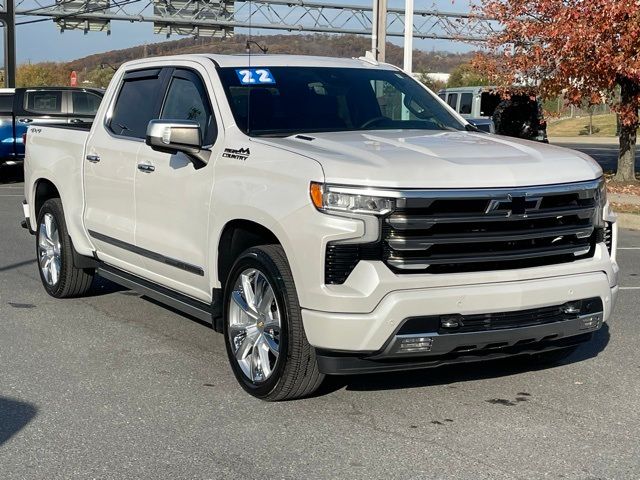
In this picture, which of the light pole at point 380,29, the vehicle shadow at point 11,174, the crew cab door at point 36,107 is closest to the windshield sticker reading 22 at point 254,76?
the crew cab door at point 36,107

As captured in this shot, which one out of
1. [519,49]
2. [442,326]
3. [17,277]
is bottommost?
[17,277]

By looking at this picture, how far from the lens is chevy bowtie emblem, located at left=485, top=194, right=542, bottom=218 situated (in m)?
5.02

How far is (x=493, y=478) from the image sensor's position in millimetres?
4406

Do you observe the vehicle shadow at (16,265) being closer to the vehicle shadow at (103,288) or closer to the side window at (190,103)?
the vehicle shadow at (103,288)

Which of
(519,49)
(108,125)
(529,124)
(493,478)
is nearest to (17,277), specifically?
(108,125)

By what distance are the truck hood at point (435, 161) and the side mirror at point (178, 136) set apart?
50 cm

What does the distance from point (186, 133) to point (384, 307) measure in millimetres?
1857

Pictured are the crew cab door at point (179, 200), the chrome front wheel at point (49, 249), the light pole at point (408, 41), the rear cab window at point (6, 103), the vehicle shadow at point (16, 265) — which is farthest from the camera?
the light pole at point (408, 41)

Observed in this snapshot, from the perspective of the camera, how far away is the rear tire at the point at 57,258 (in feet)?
26.8

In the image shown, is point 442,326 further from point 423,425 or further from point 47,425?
point 47,425

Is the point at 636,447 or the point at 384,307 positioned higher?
the point at 384,307

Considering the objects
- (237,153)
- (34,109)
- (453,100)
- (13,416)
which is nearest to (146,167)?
(237,153)

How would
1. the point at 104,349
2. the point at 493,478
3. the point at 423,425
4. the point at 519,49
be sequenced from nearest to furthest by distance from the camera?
the point at 493,478
the point at 423,425
the point at 104,349
the point at 519,49

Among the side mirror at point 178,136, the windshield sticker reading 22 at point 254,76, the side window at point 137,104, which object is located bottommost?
the side mirror at point 178,136
